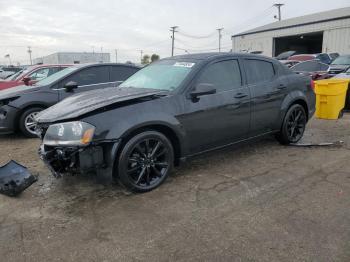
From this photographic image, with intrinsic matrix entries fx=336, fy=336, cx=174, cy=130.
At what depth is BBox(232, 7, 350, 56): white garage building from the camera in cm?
3234

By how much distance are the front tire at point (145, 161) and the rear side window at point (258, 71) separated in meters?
1.82

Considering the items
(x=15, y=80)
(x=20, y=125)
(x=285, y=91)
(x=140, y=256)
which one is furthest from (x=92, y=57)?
(x=140, y=256)

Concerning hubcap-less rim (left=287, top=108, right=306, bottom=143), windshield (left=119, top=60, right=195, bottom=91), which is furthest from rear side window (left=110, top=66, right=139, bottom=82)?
hubcap-less rim (left=287, top=108, right=306, bottom=143)

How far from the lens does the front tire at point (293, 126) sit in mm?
5664

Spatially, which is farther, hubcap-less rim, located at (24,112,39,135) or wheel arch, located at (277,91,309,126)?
hubcap-less rim, located at (24,112,39,135)

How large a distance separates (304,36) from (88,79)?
37.1m

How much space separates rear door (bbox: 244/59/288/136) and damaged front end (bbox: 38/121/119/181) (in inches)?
92.8

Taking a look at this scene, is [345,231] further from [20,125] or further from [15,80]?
[15,80]

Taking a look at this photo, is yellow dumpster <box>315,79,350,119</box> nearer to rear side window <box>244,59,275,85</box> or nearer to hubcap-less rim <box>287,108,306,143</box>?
hubcap-less rim <box>287,108,306,143</box>

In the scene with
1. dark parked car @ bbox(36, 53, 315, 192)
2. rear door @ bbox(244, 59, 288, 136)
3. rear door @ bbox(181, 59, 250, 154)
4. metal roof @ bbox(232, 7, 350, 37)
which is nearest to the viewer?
dark parked car @ bbox(36, 53, 315, 192)

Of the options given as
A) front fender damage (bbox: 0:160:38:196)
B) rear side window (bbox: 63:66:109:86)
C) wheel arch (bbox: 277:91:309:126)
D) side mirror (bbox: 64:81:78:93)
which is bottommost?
front fender damage (bbox: 0:160:38:196)

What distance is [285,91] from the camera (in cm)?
552

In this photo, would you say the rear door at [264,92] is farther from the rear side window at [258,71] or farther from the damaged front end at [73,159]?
the damaged front end at [73,159]

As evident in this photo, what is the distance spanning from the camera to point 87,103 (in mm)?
3982
